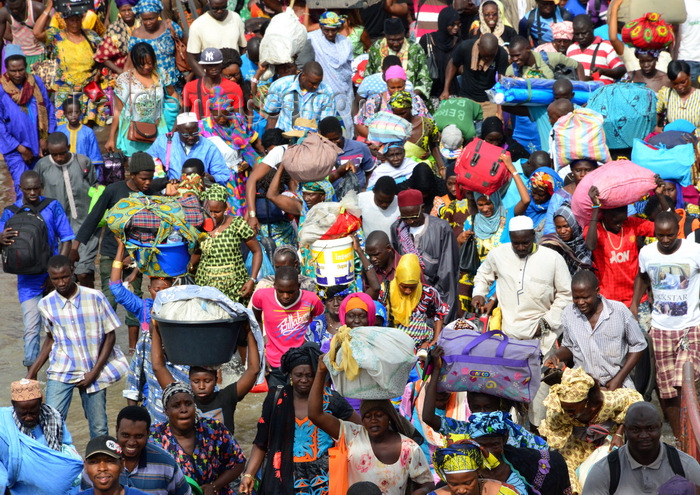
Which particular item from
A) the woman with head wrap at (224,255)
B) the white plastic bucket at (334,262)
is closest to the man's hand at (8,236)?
the woman with head wrap at (224,255)

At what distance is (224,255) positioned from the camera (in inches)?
434

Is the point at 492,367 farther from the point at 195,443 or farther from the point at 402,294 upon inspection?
the point at 402,294

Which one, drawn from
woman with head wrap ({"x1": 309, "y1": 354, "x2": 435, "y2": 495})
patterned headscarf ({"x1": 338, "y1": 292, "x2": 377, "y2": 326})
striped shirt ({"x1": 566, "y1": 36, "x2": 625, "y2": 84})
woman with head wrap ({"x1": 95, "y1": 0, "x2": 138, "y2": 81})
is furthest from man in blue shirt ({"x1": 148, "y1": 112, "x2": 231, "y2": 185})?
woman with head wrap ({"x1": 309, "y1": 354, "x2": 435, "y2": 495})

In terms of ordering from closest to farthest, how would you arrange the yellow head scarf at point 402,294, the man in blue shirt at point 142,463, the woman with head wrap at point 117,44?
the man in blue shirt at point 142,463
the yellow head scarf at point 402,294
the woman with head wrap at point 117,44

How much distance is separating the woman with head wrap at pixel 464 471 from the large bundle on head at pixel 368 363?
2.29ft

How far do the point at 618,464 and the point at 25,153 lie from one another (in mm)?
9052

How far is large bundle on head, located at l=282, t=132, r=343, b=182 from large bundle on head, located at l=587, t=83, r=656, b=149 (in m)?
2.68

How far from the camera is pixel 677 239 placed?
9883mm

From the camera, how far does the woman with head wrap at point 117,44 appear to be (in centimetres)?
1543

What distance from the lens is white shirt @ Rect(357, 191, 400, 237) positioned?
11.6 m

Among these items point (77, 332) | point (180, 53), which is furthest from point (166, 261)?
point (180, 53)

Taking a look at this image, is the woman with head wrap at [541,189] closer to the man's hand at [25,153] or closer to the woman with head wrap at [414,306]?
the woman with head wrap at [414,306]

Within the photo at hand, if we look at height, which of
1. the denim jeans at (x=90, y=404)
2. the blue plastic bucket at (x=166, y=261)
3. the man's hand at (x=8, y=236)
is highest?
the blue plastic bucket at (x=166, y=261)

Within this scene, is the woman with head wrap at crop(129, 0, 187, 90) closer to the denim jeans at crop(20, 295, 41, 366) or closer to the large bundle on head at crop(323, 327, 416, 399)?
the denim jeans at crop(20, 295, 41, 366)
